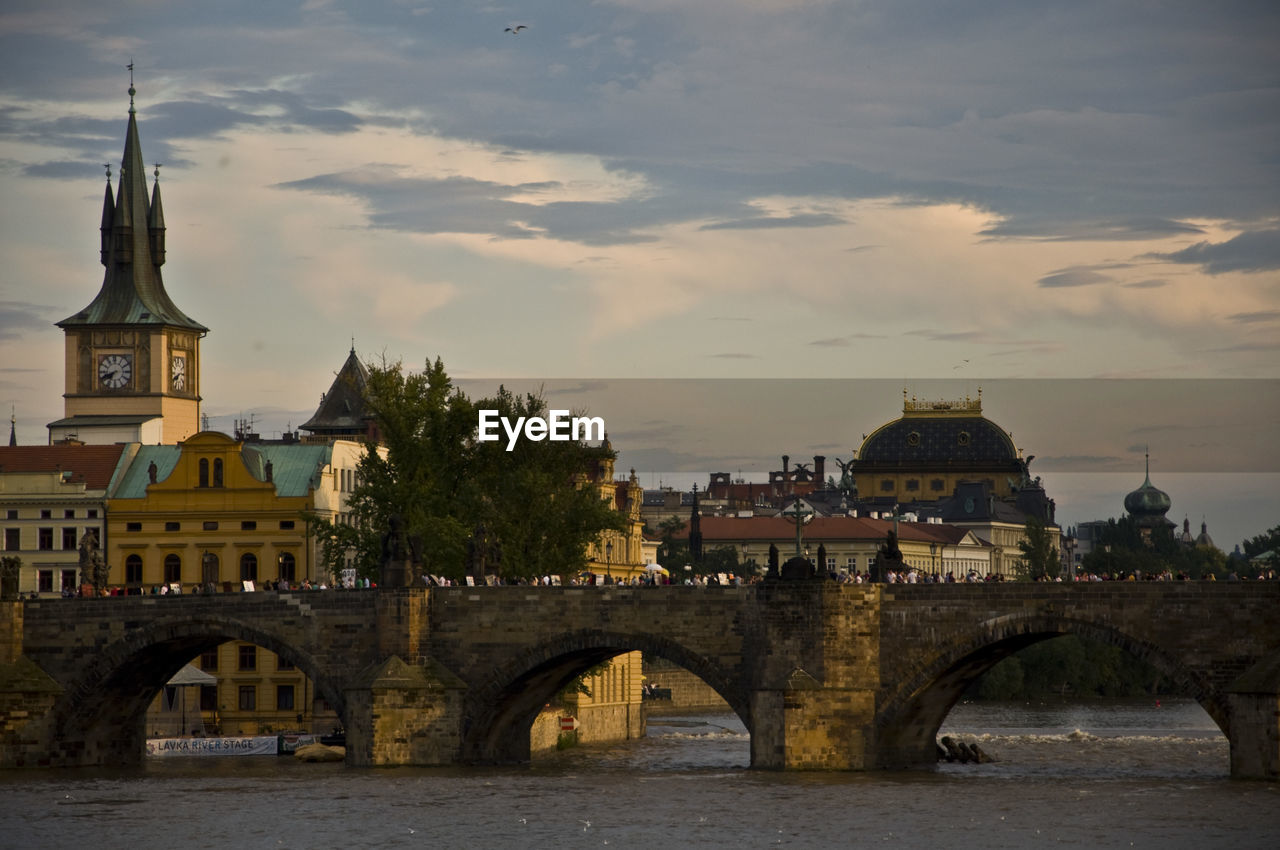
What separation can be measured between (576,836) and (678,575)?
107 metres

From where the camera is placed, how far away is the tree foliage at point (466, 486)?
9719 cm

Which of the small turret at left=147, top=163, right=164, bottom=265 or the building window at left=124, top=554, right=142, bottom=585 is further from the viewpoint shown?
the small turret at left=147, top=163, right=164, bottom=265

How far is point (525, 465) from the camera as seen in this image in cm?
9900

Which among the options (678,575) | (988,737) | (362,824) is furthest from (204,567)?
(678,575)

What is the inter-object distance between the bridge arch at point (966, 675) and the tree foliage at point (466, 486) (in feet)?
66.8

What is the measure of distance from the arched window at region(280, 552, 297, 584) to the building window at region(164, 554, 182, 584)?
163 inches

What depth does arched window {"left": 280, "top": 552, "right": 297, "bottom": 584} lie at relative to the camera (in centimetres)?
10775

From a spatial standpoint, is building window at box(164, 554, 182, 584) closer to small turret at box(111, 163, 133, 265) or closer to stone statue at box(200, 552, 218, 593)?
stone statue at box(200, 552, 218, 593)

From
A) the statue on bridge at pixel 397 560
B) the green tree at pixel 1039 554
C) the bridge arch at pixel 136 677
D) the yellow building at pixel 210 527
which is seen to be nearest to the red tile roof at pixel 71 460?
the yellow building at pixel 210 527

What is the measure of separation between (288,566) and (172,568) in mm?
4752

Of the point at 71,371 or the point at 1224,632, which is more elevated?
the point at 71,371

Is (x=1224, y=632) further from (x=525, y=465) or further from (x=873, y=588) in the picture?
(x=525, y=465)

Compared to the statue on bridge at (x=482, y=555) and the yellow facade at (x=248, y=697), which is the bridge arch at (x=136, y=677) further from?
the yellow facade at (x=248, y=697)

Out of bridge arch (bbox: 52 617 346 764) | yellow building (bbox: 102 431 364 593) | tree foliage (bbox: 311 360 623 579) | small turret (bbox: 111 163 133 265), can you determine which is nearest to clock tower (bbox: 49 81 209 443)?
small turret (bbox: 111 163 133 265)
